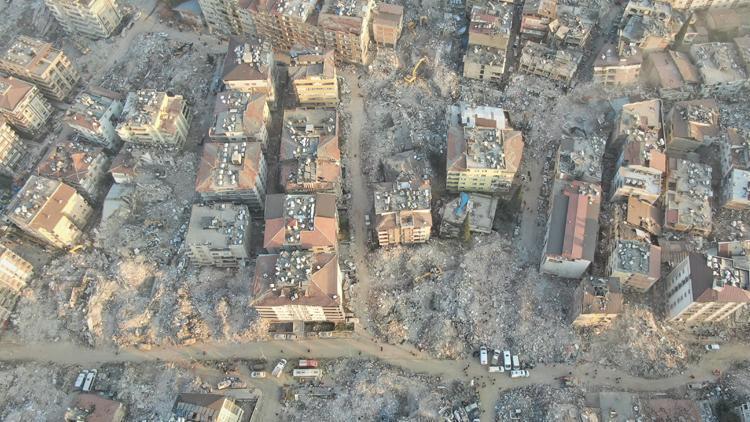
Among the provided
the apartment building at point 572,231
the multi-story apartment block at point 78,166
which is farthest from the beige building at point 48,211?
the apartment building at point 572,231

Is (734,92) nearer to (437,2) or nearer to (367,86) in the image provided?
(437,2)

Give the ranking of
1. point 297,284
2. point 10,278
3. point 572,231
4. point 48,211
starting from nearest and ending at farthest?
point 297,284
point 572,231
point 10,278
point 48,211

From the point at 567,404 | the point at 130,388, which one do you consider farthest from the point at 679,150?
the point at 130,388

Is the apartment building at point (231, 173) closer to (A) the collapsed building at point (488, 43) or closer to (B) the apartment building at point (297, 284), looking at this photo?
(B) the apartment building at point (297, 284)

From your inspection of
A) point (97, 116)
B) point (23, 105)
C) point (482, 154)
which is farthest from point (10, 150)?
point (482, 154)

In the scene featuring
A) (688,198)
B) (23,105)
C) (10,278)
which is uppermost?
(23,105)

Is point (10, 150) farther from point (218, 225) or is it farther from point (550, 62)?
point (550, 62)

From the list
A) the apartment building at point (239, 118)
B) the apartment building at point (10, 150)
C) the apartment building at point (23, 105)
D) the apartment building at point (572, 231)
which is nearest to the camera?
the apartment building at point (572, 231)
